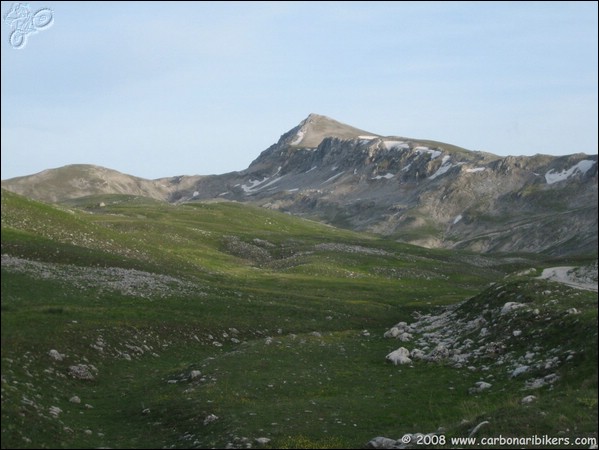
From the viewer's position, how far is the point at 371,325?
62.7 metres

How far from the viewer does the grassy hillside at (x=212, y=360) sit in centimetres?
2594

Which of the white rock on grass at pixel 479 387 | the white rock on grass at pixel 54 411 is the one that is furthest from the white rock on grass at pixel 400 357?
the white rock on grass at pixel 54 411

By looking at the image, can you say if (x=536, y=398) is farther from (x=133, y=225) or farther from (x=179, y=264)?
(x=133, y=225)

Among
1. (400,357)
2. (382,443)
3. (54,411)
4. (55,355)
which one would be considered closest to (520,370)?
(400,357)

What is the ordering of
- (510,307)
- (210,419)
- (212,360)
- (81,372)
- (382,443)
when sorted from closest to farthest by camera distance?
(382,443) → (210,419) → (81,372) → (212,360) → (510,307)

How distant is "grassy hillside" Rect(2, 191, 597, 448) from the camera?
85.1ft

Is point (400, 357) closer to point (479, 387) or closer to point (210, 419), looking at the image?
point (479, 387)

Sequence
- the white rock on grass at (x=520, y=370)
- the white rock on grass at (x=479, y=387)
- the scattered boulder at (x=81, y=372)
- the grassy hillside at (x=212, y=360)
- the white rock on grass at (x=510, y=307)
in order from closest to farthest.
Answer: the grassy hillside at (x=212, y=360), the white rock on grass at (x=479, y=387), the white rock on grass at (x=520, y=370), the scattered boulder at (x=81, y=372), the white rock on grass at (x=510, y=307)

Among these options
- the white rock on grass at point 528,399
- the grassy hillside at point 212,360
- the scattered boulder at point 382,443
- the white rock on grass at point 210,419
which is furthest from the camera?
the white rock on grass at point 210,419

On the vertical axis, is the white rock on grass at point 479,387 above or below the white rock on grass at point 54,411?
below

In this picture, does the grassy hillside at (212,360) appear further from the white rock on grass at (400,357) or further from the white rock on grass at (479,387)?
the white rock on grass at (400,357)

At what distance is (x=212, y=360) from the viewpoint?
39.8 metres

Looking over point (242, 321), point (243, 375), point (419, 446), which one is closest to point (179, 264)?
point (242, 321)

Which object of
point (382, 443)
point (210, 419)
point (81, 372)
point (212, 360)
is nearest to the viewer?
point (382, 443)
